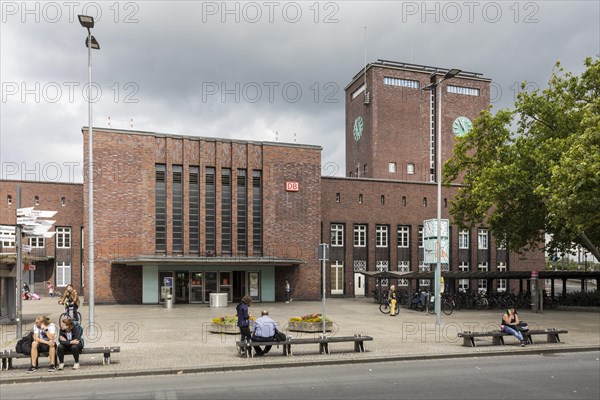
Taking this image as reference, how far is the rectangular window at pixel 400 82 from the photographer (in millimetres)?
56406

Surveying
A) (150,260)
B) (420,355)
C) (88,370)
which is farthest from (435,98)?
(88,370)

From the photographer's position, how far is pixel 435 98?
5753cm

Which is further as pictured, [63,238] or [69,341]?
[63,238]

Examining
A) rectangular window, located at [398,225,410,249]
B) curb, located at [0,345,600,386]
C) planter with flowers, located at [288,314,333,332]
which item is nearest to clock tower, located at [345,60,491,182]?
rectangular window, located at [398,225,410,249]

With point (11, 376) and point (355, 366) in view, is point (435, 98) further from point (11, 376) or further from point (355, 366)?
point (11, 376)

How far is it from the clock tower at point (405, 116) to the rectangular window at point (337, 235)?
1407 centimetres

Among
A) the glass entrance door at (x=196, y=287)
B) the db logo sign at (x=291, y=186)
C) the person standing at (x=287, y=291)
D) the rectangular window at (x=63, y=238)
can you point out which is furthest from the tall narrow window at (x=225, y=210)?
the rectangular window at (x=63, y=238)

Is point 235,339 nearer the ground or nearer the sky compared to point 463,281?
nearer the sky

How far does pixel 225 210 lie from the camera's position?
36094 millimetres

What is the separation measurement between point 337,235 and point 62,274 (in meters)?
22.9

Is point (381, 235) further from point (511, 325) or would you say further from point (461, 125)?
point (511, 325)

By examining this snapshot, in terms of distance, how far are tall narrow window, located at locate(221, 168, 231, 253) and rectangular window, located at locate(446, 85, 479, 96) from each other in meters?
32.0

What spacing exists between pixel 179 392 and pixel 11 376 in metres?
4.28

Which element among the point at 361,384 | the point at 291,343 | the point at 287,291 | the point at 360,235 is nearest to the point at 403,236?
the point at 360,235
